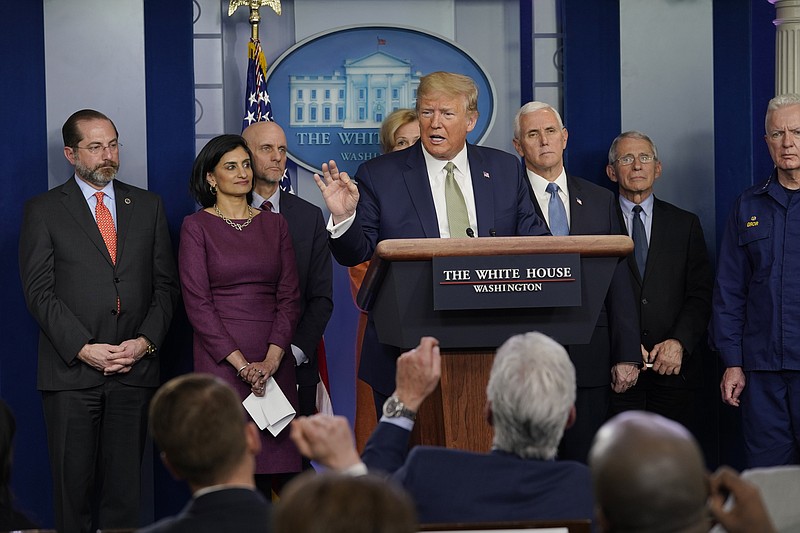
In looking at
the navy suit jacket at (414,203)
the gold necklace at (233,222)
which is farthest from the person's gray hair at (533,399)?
the gold necklace at (233,222)

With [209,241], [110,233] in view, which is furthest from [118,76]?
[209,241]

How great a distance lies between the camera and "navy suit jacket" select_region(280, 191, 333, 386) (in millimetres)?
5055

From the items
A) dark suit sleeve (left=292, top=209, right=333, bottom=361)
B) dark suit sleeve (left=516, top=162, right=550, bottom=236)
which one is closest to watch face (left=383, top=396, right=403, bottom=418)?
dark suit sleeve (left=516, top=162, right=550, bottom=236)

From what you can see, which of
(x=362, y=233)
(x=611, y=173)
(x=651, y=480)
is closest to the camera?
Result: (x=651, y=480)

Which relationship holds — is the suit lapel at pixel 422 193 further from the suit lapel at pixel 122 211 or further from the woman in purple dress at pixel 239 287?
the suit lapel at pixel 122 211

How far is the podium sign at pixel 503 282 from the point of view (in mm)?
2971

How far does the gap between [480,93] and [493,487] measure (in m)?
4.07

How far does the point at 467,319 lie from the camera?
3.04 m

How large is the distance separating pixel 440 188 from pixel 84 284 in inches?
74.5

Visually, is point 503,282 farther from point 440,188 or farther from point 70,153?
point 70,153

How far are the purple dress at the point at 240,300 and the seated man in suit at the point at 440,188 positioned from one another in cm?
102

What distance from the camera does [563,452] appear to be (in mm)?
4070

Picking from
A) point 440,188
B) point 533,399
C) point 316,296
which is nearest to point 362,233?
point 440,188

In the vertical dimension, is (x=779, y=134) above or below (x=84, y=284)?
above
